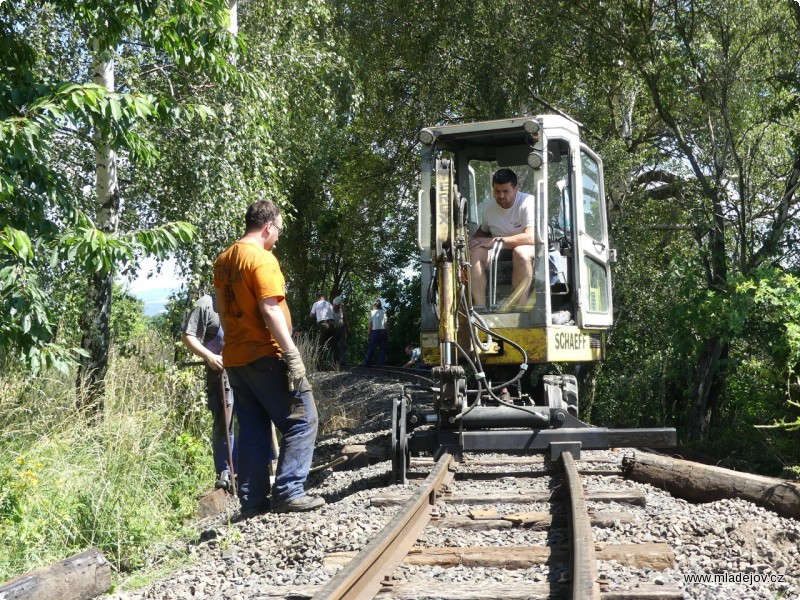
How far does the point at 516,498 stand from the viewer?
656cm

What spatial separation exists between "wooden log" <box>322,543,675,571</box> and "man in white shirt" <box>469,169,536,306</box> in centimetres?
375

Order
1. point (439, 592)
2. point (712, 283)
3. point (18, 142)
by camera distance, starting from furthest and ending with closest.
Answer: point (712, 283)
point (18, 142)
point (439, 592)

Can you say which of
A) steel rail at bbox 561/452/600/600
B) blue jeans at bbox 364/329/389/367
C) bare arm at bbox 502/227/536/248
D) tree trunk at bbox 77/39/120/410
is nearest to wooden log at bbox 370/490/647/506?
steel rail at bbox 561/452/600/600

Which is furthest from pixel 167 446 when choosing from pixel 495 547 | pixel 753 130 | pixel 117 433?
pixel 753 130

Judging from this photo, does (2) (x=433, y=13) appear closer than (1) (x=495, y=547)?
No

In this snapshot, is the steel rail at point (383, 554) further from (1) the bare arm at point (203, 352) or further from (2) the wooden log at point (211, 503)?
(1) the bare arm at point (203, 352)

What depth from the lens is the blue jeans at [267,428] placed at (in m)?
6.68

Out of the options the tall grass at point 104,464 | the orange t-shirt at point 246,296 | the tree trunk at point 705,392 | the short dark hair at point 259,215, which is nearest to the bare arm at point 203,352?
the tall grass at point 104,464

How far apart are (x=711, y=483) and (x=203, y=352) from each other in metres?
4.12

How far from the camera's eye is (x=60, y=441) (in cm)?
755

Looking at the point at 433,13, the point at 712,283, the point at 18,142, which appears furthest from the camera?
the point at 433,13

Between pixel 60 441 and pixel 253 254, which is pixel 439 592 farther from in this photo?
pixel 60 441

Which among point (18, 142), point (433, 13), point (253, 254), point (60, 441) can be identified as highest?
point (433, 13)

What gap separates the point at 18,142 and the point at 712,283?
29.6 ft
